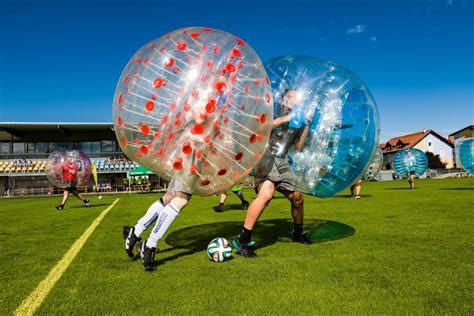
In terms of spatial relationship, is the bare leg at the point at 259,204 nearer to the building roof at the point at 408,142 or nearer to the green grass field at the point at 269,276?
the green grass field at the point at 269,276

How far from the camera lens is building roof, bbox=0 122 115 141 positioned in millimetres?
46906

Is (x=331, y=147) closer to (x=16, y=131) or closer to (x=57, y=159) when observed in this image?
(x=57, y=159)

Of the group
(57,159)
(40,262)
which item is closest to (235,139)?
(40,262)

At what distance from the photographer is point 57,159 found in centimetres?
1547

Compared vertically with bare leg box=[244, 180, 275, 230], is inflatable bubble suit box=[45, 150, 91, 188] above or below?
above

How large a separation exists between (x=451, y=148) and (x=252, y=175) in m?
88.1

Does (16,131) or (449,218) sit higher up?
(16,131)

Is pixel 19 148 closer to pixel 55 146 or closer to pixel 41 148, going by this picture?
pixel 41 148

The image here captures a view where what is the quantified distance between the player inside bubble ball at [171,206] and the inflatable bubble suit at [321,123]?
4.34ft

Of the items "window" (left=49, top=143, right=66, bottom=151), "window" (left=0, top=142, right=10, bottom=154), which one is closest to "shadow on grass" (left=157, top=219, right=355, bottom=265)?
"window" (left=49, top=143, right=66, bottom=151)

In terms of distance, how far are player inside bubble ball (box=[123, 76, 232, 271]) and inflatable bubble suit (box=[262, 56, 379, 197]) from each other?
1322mm

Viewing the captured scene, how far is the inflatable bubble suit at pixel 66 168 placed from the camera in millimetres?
14775

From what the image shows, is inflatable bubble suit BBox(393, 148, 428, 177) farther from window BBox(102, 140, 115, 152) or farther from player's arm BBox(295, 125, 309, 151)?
window BBox(102, 140, 115, 152)

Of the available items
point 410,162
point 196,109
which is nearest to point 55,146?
point 410,162
